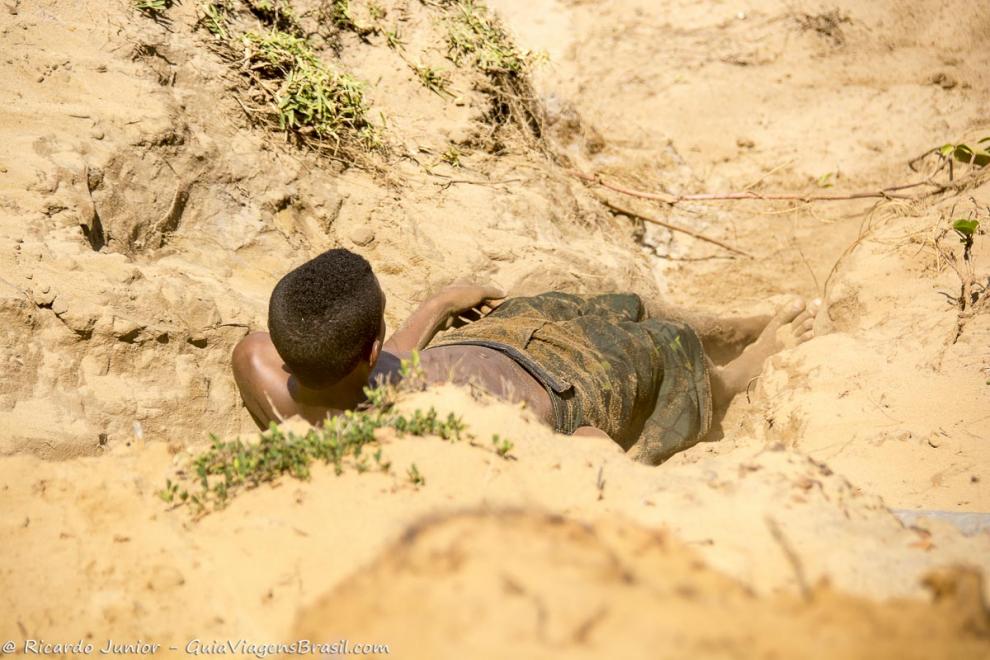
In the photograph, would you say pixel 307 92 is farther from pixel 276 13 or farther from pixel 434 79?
pixel 434 79

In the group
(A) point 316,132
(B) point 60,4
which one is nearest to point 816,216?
(A) point 316,132

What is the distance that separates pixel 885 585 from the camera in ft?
5.40

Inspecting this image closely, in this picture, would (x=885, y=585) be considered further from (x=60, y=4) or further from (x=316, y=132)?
(x=60, y=4)

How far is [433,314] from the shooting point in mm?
3523

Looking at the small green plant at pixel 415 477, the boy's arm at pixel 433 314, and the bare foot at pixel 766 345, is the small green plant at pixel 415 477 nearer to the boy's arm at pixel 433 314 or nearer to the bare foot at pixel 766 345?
the boy's arm at pixel 433 314

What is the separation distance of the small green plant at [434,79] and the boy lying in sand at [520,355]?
4.66ft

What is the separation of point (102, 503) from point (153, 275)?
4.40 feet

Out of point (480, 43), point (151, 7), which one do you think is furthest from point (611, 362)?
point (151, 7)

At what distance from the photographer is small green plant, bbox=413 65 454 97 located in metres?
4.57

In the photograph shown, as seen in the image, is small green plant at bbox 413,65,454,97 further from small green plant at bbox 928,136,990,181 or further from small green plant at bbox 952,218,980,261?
small green plant at bbox 928,136,990,181

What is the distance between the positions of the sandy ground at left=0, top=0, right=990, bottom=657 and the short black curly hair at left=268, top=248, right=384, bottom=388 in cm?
31

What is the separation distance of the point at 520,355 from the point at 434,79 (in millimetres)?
2183

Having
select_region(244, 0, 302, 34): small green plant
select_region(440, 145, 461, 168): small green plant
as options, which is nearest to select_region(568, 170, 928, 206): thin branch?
select_region(440, 145, 461, 168): small green plant

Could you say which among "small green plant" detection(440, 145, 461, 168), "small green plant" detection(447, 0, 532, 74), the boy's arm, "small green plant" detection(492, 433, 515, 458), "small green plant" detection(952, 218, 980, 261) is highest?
"small green plant" detection(952, 218, 980, 261)
